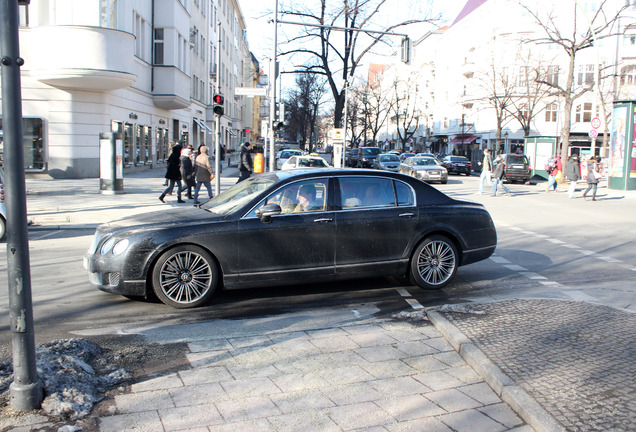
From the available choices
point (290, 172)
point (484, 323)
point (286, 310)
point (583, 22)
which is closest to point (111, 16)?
point (290, 172)

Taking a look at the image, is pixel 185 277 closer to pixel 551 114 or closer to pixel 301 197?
pixel 301 197

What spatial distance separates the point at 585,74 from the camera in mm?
58625

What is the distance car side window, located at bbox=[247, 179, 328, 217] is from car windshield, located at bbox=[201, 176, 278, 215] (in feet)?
0.62

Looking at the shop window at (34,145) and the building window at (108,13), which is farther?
the shop window at (34,145)

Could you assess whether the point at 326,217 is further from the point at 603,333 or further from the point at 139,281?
the point at 603,333

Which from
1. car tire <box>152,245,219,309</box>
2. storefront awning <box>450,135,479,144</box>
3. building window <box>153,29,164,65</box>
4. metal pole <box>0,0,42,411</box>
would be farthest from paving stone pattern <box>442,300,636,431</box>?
storefront awning <box>450,135,479,144</box>

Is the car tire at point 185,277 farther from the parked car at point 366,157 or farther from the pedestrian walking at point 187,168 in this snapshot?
the parked car at point 366,157

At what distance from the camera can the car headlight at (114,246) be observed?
6047 millimetres

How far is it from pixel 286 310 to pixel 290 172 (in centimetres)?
182

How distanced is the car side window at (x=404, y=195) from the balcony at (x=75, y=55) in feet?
58.6

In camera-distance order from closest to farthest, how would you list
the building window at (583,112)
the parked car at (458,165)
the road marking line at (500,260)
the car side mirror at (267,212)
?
the car side mirror at (267,212) → the road marking line at (500,260) → the parked car at (458,165) → the building window at (583,112)

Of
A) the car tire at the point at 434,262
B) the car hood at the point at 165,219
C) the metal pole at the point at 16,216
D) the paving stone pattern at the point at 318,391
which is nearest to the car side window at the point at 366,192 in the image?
the car tire at the point at 434,262

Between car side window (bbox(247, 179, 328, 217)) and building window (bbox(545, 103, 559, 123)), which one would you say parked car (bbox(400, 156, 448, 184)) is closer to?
car side window (bbox(247, 179, 328, 217))

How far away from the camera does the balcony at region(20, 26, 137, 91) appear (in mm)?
21422
